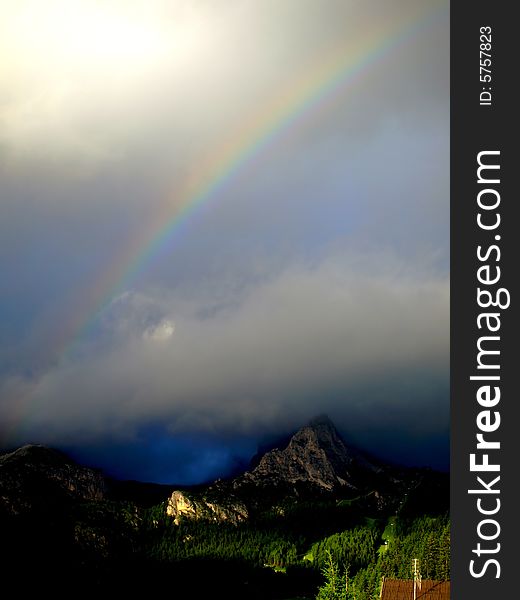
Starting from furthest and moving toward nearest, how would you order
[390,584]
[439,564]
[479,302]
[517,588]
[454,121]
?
[439,564] < [390,584] < [454,121] < [479,302] < [517,588]

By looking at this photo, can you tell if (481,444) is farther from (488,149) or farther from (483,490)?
(488,149)

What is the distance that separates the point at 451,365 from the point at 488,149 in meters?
8.88

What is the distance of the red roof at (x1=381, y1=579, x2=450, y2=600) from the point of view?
80.3 metres

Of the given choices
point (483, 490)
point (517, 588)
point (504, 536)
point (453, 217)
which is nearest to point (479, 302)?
point (453, 217)

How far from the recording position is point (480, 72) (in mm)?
28625

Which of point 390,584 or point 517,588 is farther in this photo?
point 390,584

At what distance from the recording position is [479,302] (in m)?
26.2

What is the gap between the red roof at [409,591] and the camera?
8031cm

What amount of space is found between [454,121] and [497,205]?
399cm

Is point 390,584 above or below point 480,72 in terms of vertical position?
below

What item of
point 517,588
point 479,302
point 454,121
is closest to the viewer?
point 517,588

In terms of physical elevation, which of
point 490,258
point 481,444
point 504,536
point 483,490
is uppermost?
point 490,258

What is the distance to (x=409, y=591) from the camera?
81875 mm

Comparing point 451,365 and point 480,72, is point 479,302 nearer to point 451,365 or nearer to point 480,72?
point 451,365
